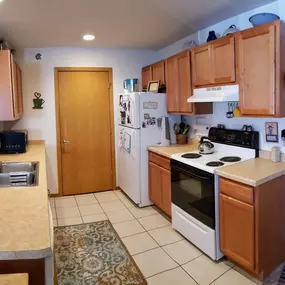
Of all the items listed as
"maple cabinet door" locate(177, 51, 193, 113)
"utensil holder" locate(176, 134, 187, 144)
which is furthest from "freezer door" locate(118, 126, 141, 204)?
"maple cabinet door" locate(177, 51, 193, 113)

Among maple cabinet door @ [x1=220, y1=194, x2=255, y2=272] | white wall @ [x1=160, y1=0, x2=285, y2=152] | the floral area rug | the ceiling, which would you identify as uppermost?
the ceiling

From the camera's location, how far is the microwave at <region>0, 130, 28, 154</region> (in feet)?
12.0

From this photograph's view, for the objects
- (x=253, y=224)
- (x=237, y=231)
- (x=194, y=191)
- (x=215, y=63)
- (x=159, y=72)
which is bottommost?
(x=237, y=231)

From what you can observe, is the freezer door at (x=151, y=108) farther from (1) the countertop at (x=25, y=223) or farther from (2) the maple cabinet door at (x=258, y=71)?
(1) the countertop at (x=25, y=223)

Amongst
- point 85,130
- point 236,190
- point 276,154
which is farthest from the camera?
point 85,130

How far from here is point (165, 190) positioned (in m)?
3.59

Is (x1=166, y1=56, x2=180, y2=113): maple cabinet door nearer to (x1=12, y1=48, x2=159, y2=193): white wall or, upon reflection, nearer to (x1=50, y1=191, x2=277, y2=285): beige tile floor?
(x1=12, y1=48, x2=159, y2=193): white wall

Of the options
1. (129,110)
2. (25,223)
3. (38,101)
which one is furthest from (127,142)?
(25,223)

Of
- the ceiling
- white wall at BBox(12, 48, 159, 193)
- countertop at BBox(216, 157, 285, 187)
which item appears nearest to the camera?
countertop at BBox(216, 157, 285, 187)

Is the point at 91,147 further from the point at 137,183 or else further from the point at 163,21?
the point at 163,21

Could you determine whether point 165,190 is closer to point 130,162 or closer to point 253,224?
point 130,162

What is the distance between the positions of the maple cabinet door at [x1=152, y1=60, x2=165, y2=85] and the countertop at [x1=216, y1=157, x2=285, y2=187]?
1.81m

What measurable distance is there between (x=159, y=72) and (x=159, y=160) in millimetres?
1299

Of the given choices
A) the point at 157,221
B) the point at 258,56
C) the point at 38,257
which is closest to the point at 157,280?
the point at 157,221
